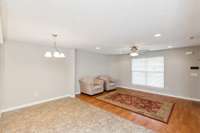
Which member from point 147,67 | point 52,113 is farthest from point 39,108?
point 147,67

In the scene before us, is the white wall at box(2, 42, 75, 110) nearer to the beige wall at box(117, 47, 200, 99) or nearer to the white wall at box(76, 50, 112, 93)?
the white wall at box(76, 50, 112, 93)

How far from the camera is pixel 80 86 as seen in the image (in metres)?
5.59

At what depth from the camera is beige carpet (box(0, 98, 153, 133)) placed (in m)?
2.41

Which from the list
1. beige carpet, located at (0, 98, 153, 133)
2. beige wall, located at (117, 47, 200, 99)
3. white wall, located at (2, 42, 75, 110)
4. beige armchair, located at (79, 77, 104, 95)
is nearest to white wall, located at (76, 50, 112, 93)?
beige armchair, located at (79, 77, 104, 95)

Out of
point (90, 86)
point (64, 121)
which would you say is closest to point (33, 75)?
point (64, 121)

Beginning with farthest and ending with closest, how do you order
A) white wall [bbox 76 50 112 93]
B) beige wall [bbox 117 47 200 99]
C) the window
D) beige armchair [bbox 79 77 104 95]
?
white wall [bbox 76 50 112 93], the window, beige armchair [bbox 79 77 104 95], beige wall [bbox 117 47 200 99]

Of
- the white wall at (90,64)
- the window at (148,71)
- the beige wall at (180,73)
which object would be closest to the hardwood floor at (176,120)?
the beige wall at (180,73)

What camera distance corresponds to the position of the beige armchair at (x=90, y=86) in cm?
515

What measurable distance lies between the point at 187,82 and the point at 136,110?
9.84 ft

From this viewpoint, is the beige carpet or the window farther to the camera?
the window

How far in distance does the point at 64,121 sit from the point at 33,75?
7.28ft

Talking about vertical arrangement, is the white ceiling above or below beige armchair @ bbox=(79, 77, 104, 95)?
above

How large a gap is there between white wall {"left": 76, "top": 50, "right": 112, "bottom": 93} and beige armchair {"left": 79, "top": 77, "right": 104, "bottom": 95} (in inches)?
12.0

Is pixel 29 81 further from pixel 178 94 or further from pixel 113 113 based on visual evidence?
pixel 178 94
